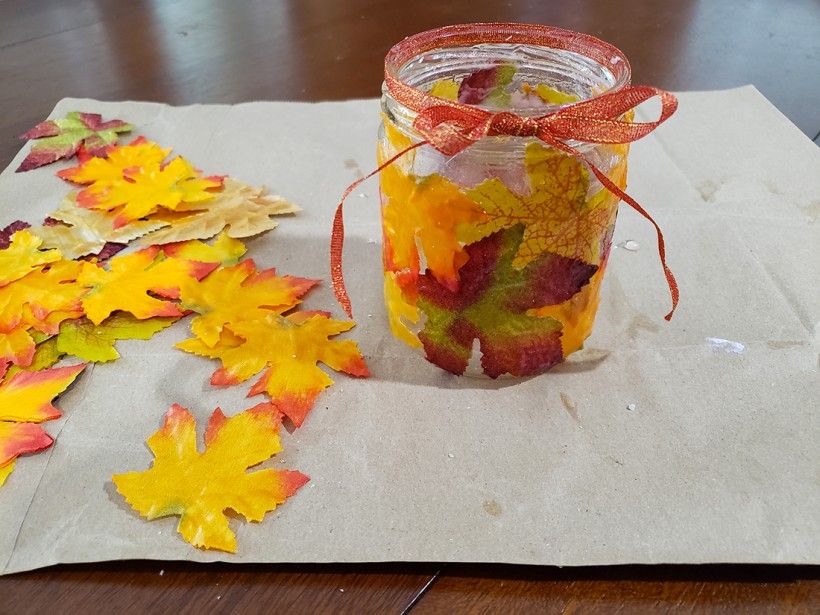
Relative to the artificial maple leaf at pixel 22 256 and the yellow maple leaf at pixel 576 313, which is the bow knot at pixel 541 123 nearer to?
the yellow maple leaf at pixel 576 313

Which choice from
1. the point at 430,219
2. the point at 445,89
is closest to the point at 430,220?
the point at 430,219

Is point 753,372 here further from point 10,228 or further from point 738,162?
point 10,228

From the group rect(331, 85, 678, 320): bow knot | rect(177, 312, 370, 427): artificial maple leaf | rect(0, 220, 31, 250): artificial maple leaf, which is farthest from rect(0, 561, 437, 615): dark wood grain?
rect(0, 220, 31, 250): artificial maple leaf

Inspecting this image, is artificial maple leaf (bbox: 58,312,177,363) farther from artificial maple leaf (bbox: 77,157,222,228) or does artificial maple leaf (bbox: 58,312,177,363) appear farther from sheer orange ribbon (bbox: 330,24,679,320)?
sheer orange ribbon (bbox: 330,24,679,320)

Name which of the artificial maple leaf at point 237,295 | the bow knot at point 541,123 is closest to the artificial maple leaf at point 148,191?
the artificial maple leaf at point 237,295

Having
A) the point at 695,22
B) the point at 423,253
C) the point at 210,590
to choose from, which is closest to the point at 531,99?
the point at 423,253
